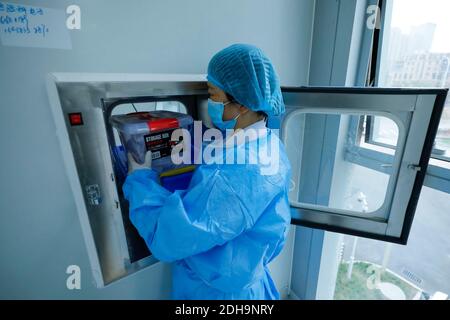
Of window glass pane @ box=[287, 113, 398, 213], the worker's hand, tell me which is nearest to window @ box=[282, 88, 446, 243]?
window glass pane @ box=[287, 113, 398, 213]

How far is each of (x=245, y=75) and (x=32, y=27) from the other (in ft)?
2.22

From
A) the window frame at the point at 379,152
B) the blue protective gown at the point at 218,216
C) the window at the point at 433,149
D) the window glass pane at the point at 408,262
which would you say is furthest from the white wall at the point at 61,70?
the window glass pane at the point at 408,262

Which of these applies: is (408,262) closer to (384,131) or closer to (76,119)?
(384,131)

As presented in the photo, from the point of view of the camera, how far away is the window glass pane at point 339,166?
4.36ft

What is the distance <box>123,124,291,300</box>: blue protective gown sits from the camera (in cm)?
72

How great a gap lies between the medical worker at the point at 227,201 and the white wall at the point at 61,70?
0.26 meters

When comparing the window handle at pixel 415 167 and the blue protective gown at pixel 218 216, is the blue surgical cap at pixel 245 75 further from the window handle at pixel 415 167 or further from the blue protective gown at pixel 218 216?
the window handle at pixel 415 167

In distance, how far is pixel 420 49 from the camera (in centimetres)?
119

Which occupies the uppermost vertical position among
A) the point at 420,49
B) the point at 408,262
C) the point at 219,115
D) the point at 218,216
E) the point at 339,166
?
the point at 420,49

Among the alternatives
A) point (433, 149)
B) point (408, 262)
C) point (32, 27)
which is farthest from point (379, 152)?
point (32, 27)

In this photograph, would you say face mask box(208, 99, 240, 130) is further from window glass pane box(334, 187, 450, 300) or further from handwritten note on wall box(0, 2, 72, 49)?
window glass pane box(334, 187, 450, 300)

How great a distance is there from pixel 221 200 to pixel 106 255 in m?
0.47

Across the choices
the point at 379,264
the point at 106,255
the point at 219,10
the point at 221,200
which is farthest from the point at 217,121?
the point at 379,264
